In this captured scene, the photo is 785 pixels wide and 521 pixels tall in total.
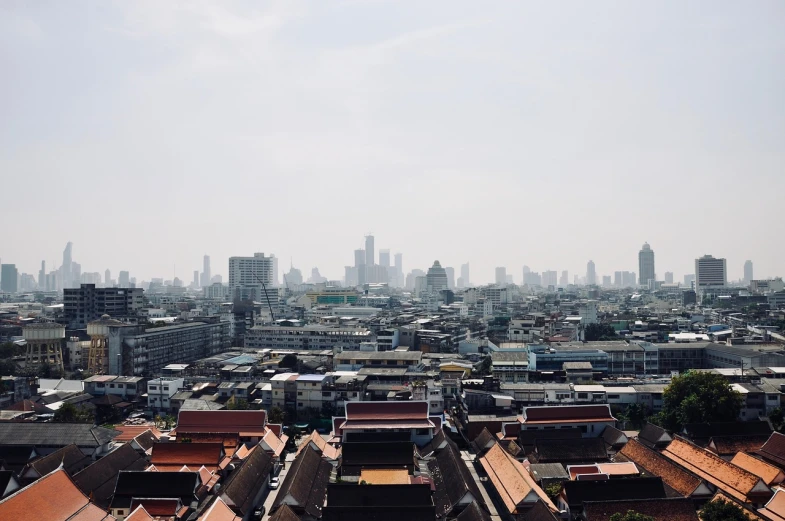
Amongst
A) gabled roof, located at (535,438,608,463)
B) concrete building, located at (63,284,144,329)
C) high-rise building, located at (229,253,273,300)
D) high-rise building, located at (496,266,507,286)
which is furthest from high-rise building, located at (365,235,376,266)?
gabled roof, located at (535,438,608,463)

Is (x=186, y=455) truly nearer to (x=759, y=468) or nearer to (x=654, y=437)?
(x=654, y=437)

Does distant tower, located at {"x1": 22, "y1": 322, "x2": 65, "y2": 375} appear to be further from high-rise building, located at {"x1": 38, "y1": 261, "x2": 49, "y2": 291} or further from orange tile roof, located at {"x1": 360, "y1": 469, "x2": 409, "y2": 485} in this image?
high-rise building, located at {"x1": 38, "y1": 261, "x2": 49, "y2": 291}

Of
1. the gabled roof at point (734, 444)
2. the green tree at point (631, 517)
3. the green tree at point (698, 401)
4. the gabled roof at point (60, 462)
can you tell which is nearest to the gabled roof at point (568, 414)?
the green tree at point (698, 401)

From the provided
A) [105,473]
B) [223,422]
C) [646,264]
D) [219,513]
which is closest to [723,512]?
[219,513]

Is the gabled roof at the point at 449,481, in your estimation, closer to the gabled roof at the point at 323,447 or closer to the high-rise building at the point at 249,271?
the gabled roof at the point at 323,447

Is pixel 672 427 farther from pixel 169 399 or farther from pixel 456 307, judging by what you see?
pixel 456 307

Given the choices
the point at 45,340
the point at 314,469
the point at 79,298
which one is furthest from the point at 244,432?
the point at 79,298
